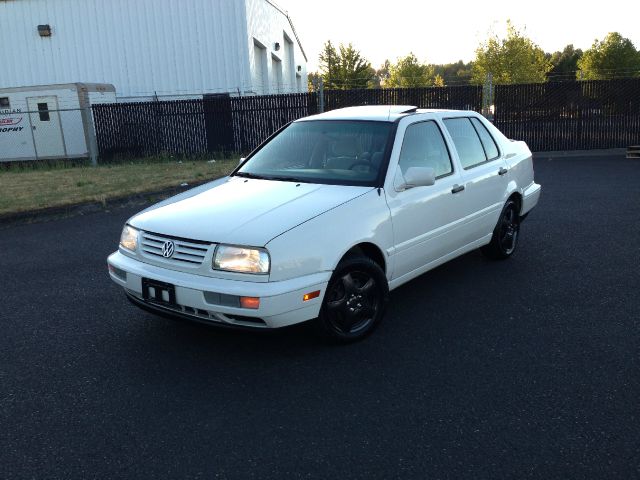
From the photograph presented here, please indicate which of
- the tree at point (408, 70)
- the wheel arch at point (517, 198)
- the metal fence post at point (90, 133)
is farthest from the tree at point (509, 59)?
the wheel arch at point (517, 198)

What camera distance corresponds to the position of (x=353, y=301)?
407 centimetres

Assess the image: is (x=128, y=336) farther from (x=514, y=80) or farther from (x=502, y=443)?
(x=514, y=80)

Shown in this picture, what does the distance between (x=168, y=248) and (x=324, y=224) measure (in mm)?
1021

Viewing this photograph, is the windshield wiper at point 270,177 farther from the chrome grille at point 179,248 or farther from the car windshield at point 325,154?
the chrome grille at point 179,248

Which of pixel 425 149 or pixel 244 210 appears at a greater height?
pixel 425 149

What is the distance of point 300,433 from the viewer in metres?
3.05

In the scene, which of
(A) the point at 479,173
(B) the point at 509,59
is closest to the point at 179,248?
(A) the point at 479,173

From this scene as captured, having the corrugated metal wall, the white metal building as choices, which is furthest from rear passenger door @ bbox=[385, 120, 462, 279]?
the corrugated metal wall

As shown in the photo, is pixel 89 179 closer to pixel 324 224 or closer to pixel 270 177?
pixel 270 177

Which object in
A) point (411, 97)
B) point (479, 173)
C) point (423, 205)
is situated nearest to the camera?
point (423, 205)

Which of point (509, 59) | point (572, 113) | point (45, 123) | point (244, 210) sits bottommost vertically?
point (572, 113)

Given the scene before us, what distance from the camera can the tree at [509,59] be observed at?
43.1 metres

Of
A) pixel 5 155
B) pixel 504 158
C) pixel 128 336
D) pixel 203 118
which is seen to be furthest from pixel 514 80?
pixel 128 336

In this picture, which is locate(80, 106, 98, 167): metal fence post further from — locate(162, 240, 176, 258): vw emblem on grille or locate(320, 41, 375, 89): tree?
locate(320, 41, 375, 89): tree
